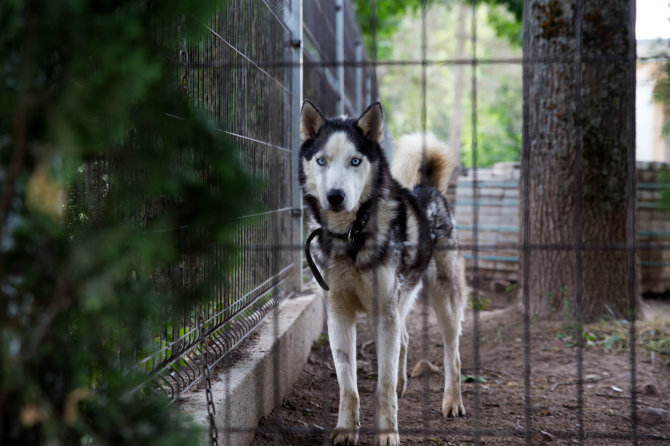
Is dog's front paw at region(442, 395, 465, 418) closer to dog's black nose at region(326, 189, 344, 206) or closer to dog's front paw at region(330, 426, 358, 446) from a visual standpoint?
dog's front paw at region(330, 426, 358, 446)

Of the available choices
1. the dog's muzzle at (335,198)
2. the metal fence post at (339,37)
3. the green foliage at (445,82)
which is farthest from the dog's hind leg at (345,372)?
the green foliage at (445,82)

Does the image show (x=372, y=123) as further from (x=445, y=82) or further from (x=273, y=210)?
(x=445, y=82)

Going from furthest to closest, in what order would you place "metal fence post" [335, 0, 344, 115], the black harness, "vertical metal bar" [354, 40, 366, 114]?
1. "vertical metal bar" [354, 40, 366, 114]
2. "metal fence post" [335, 0, 344, 115]
3. the black harness

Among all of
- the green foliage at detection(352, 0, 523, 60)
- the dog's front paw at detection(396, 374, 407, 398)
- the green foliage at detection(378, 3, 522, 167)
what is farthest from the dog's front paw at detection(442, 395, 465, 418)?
the green foliage at detection(378, 3, 522, 167)

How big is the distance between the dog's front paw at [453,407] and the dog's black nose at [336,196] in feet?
4.72

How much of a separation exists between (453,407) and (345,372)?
830mm

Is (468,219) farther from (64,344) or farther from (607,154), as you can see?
(64,344)

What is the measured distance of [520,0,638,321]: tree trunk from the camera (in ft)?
15.6

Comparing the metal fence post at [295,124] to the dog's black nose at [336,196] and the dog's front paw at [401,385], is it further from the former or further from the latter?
the dog's black nose at [336,196]

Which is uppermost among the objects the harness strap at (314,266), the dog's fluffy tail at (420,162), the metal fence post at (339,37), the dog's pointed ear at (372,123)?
the metal fence post at (339,37)

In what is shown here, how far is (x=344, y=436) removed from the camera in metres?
2.75

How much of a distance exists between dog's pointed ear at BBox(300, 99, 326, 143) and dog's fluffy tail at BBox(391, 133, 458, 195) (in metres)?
1.06

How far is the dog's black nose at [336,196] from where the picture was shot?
282 cm

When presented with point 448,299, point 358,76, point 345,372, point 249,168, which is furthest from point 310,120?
point 358,76
